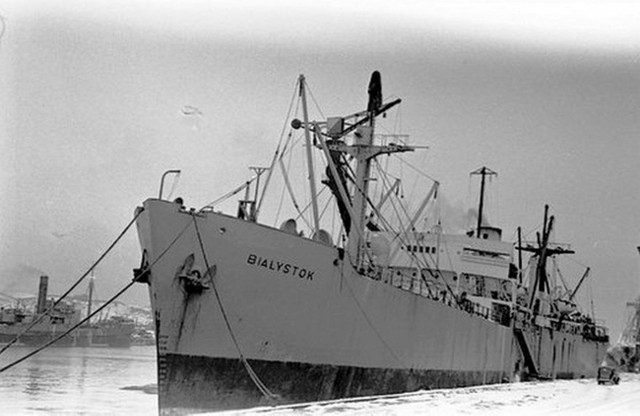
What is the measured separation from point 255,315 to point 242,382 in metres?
1.45

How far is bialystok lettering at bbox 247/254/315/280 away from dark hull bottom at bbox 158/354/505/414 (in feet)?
6.54

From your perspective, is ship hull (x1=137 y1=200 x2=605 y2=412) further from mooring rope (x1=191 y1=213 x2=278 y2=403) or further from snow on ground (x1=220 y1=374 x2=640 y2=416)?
snow on ground (x1=220 y1=374 x2=640 y2=416)

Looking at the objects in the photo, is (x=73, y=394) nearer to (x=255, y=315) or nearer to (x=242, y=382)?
(x=242, y=382)

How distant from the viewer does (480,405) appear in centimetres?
1185

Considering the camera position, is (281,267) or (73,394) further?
(73,394)

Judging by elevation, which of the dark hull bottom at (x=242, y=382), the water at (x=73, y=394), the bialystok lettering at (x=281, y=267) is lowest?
the water at (x=73, y=394)

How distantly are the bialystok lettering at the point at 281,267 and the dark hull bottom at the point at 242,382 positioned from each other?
6.54ft

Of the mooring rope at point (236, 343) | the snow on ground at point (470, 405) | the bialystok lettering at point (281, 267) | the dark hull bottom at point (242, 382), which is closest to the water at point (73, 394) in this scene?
the dark hull bottom at point (242, 382)

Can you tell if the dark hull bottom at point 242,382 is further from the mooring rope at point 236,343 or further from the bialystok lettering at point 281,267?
the bialystok lettering at point 281,267

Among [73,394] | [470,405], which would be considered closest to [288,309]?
[470,405]

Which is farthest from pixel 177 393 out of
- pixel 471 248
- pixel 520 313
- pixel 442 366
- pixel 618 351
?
pixel 618 351

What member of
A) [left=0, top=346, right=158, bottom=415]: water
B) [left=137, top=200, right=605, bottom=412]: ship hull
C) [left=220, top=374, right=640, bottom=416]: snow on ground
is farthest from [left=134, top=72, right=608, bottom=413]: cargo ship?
[left=0, top=346, right=158, bottom=415]: water

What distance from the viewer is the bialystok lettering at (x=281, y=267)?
14828 mm

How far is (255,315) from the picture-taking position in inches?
583
